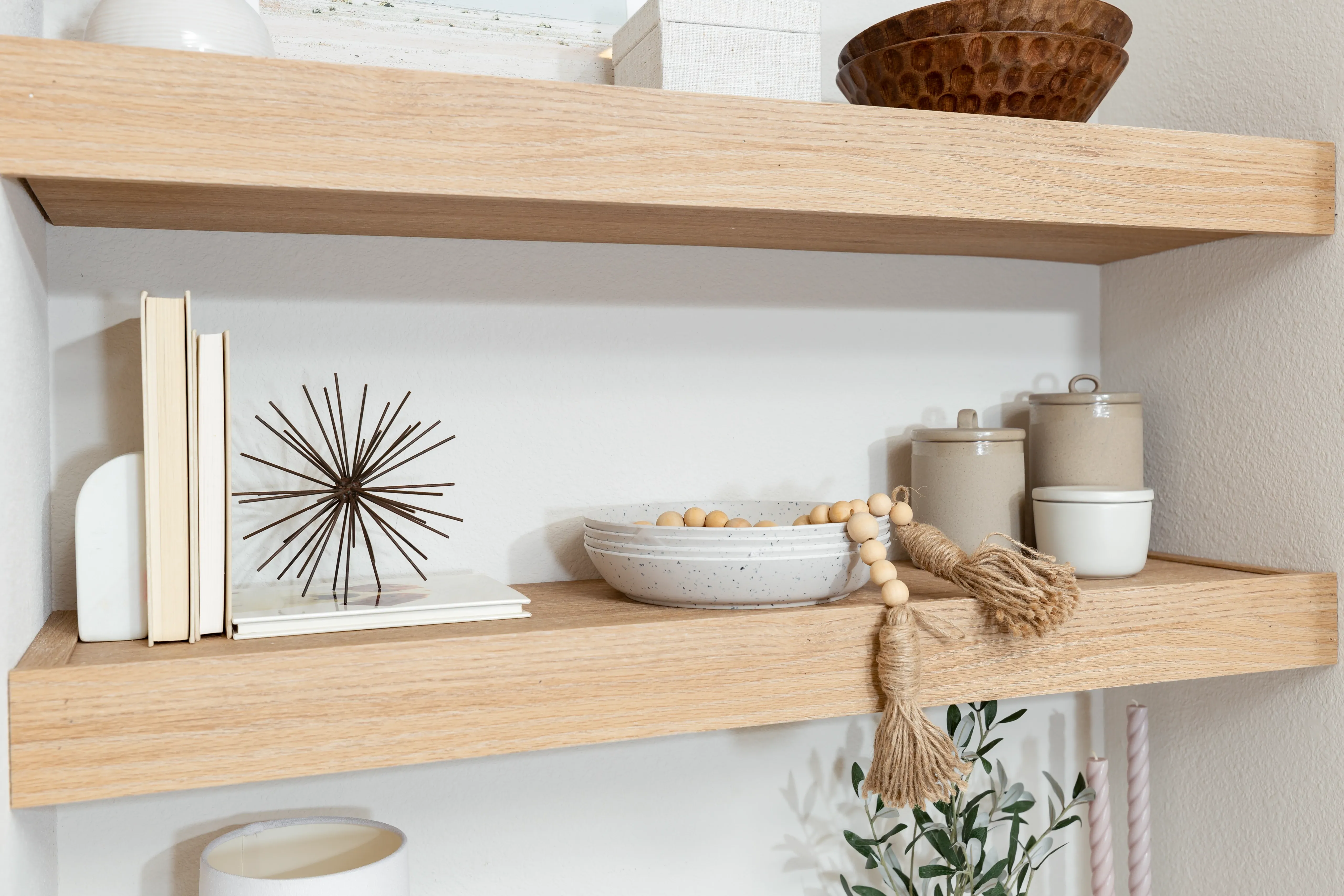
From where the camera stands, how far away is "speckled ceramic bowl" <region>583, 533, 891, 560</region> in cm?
85

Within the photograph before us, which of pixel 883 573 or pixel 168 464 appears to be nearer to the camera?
pixel 168 464

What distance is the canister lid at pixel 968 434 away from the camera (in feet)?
3.49

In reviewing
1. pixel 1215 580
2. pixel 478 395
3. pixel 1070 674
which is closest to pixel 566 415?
pixel 478 395

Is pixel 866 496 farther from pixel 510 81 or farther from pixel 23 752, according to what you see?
pixel 23 752

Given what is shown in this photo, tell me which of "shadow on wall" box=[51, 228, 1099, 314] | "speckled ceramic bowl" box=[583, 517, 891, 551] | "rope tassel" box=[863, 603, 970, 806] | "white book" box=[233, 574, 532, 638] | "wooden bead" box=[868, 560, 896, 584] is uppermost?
"shadow on wall" box=[51, 228, 1099, 314]

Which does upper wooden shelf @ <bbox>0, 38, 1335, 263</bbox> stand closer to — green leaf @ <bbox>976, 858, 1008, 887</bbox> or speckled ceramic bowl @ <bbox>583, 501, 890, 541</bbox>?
speckled ceramic bowl @ <bbox>583, 501, 890, 541</bbox>

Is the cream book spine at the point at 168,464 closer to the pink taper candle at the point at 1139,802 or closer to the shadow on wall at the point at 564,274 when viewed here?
the shadow on wall at the point at 564,274

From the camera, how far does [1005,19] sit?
0.92 m

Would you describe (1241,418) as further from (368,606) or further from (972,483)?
(368,606)

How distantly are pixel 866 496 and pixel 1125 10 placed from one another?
0.62 m

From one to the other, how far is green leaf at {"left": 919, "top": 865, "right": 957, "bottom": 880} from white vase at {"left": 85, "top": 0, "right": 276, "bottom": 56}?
3.15 ft

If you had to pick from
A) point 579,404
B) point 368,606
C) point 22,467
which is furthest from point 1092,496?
point 22,467

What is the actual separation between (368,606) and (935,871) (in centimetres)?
65

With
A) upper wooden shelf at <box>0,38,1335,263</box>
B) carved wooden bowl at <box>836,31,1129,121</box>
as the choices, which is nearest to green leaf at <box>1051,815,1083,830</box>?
upper wooden shelf at <box>0,38,1335,263</box>
